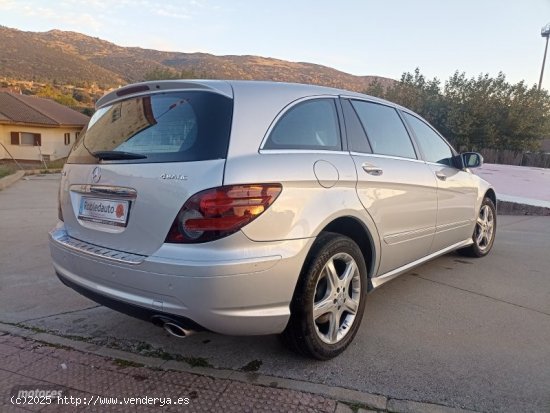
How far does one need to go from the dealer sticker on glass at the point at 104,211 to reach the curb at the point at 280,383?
0.93 m

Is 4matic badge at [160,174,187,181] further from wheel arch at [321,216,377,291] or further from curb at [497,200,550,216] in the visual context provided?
curb at [497,200,550,216]

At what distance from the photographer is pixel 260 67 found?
183 ft

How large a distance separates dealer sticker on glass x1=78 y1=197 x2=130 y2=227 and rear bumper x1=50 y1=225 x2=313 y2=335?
0.22m

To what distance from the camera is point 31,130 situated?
35.9 meters

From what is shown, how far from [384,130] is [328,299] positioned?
157 cm

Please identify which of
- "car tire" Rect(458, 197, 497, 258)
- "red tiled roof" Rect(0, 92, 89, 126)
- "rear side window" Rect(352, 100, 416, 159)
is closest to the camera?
"rear side window" Rect(352, 100, 416, 159)

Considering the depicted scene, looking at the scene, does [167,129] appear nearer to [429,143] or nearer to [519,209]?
[429,143]

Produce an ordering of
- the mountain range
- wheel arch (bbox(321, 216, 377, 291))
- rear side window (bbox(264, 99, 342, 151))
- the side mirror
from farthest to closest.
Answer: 1. the mountain range
2. the side mirror
3. wheel arch (bbox(321, 216, 377, 291))
4. rear side window (bbox(264, 99, 342, 151))

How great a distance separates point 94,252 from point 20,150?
127 ft

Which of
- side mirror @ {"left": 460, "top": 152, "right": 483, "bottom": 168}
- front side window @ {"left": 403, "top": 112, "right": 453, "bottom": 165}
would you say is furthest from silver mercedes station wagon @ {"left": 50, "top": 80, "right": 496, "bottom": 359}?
side mirror @ {"left": 460, "top": 152, "right": 483, "bottom": 168}

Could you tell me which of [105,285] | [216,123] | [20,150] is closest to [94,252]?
[105,285]

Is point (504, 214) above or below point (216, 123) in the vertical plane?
below

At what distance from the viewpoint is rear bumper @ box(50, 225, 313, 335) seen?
224 centimetres

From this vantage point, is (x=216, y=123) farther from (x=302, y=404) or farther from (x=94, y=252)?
(x=302, y=404)
